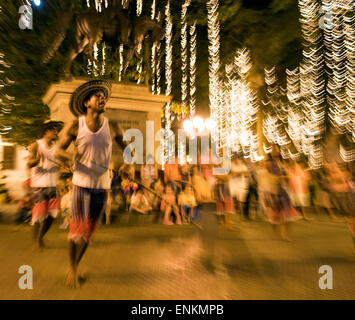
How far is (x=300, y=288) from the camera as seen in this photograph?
3715 millimetres

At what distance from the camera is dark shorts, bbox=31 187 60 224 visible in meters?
4.89

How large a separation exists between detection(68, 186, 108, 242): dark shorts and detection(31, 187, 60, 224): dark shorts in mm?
1502

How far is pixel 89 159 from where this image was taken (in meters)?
3.71

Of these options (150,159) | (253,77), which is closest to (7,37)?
(150,159)

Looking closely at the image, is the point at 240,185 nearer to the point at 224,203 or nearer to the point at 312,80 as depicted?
the point at 224,203

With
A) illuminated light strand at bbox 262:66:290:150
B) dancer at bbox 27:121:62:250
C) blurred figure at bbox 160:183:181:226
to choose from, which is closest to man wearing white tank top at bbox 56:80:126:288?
dancer at bbox 27:121:62:250

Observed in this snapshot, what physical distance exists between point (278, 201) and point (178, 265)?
2809 mm

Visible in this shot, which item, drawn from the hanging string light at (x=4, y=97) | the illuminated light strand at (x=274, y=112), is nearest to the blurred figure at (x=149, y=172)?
the hanging string light at (x=4, y=97)

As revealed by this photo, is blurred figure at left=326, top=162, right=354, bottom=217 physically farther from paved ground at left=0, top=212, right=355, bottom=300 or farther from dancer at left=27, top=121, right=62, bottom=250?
dancer at left=27, top=121, right=62, bottom=250

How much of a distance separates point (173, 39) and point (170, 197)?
45.2 feet

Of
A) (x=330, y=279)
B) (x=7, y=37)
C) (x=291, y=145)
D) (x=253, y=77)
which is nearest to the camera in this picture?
(x=330, y=279)

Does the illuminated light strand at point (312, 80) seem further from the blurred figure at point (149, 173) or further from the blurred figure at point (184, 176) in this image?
the blurred figure at point (149, 173)

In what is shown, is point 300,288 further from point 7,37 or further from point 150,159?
point 7,37

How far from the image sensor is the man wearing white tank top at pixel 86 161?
359 cm
